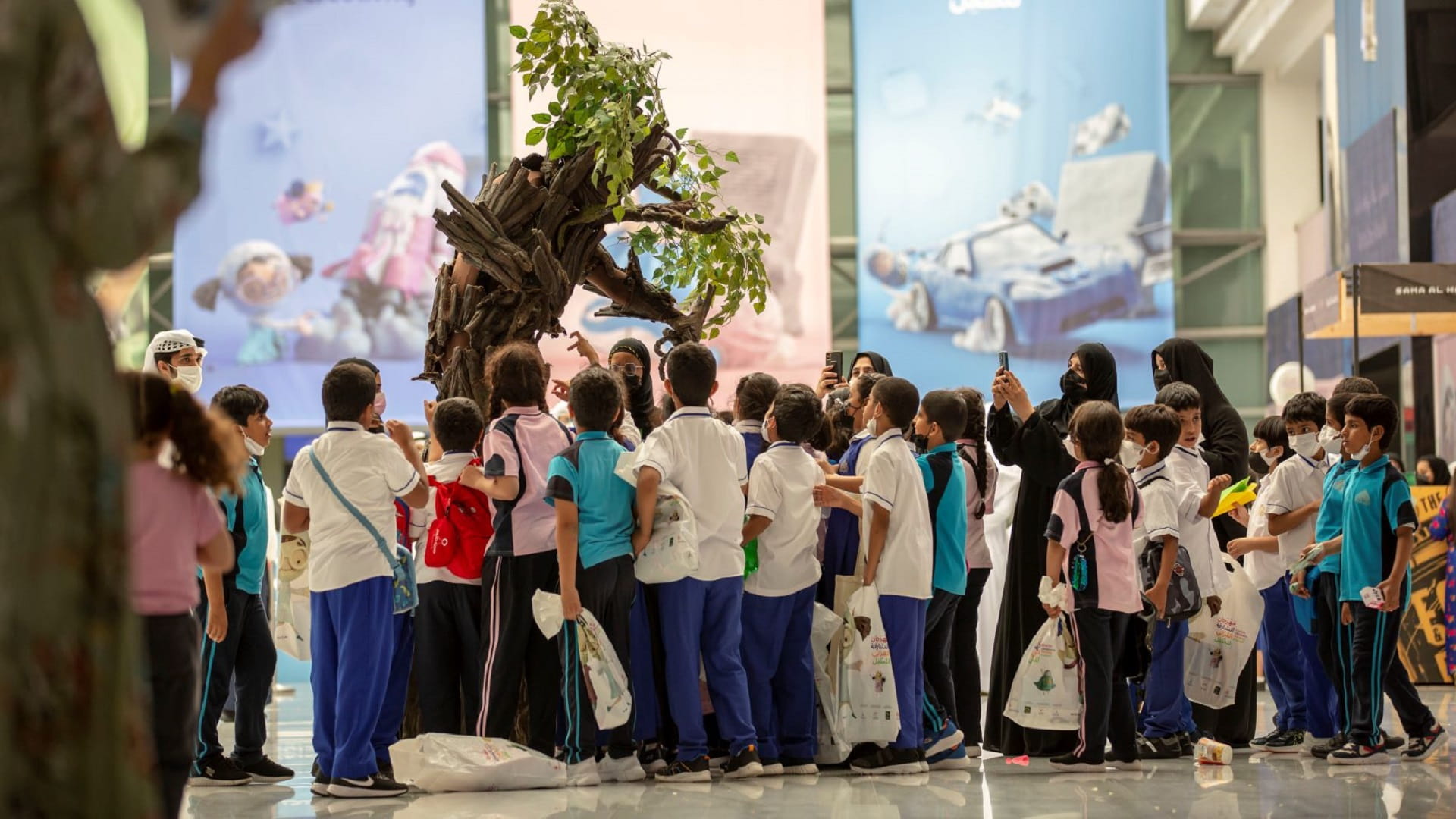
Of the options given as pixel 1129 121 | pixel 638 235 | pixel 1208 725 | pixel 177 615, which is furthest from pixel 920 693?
pixel 1129 121

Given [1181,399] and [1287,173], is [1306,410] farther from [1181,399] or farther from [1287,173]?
[1287,173]

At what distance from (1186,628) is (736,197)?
382 inches

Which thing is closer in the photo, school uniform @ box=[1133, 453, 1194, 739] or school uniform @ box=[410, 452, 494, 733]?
school uniform @ box=[410, 452, 494, 733]

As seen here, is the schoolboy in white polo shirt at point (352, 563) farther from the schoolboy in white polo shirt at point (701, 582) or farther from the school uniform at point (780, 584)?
the school uniform at point (780, 584)

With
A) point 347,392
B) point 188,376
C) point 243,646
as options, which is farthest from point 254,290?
point 347,392

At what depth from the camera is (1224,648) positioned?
228 inches

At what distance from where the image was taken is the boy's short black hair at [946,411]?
5.40 metres

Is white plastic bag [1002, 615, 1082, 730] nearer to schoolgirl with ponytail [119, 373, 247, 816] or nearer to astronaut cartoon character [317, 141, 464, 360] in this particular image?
schoolgirl with ponytail [119, 373, 247, 816]

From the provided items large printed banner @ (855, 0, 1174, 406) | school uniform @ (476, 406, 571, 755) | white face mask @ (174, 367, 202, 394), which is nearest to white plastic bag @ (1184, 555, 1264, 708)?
school uniform @ (476, 406, 571, 755)

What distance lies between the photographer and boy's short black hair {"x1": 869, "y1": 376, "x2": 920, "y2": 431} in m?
5.27

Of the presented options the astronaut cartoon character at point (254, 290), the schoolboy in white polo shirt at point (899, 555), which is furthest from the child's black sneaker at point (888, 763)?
the astronaut cartoon character at point (254, 290)

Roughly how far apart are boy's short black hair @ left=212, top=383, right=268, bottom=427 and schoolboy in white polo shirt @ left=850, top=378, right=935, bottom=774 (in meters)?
2.13

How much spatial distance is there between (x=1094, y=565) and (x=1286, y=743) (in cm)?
162

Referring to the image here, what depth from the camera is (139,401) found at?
Result: 9.37ft
